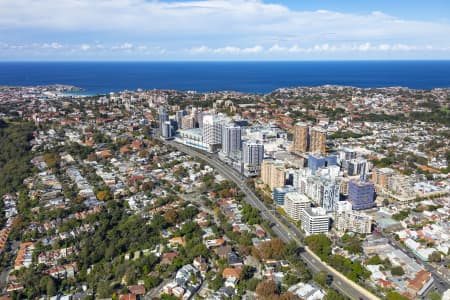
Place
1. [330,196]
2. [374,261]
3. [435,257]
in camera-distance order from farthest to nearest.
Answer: [330,196] < [435,257] < [374,261]

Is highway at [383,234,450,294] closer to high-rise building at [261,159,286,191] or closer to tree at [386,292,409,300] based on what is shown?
tree at [386,292,409,300]

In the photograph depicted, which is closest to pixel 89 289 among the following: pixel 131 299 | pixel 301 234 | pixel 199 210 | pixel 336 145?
pixel 131 299

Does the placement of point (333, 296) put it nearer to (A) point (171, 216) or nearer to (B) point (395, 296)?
(B) point (395, 296)

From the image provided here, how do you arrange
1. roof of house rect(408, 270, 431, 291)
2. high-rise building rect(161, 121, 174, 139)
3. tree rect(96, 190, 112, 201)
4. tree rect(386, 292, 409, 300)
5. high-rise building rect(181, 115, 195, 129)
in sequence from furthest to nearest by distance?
high-rise building rect(181, 115, 195, 129) → high-rise building rect(161, 121, 174, 139) → tree rect(96, 190, 112, 201) → roof of house rect(408, 270, 431, 291) → tree rect(386, 292, 409, 300)

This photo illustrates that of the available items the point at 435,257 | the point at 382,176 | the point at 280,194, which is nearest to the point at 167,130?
the point at 280,194

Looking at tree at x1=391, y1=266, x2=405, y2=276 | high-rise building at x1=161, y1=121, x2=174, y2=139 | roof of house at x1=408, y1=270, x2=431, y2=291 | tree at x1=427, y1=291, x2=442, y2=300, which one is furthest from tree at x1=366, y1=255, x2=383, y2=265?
high-rise building at x1=161, y1=121, x2=174, y2=139

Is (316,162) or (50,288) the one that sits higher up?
(316,162)
